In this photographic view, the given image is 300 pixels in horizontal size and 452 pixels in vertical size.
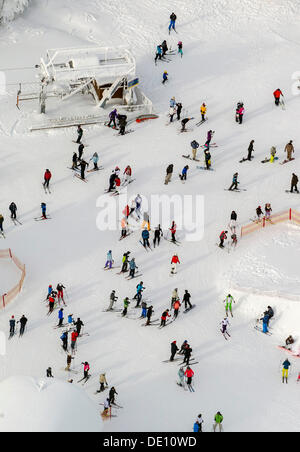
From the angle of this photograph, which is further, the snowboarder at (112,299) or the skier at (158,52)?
the skier at (158,52)

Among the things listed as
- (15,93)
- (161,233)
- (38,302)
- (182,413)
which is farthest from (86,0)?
(182,413)

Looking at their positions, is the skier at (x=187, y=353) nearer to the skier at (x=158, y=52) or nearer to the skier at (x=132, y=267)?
the skier at (x=132, y=267)

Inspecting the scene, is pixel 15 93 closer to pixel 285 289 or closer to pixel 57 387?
pixel 285 289

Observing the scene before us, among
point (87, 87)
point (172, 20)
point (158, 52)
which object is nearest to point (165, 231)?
point (87, 87)

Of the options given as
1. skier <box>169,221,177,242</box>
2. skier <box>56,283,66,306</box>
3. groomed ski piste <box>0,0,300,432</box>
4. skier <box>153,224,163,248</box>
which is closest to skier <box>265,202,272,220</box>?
groomed ski piste <box>0,0,300,432</box>

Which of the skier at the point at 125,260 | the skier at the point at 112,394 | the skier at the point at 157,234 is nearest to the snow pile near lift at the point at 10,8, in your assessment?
the skier at the point at 157,234

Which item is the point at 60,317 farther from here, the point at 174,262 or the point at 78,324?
the point at 174,262
